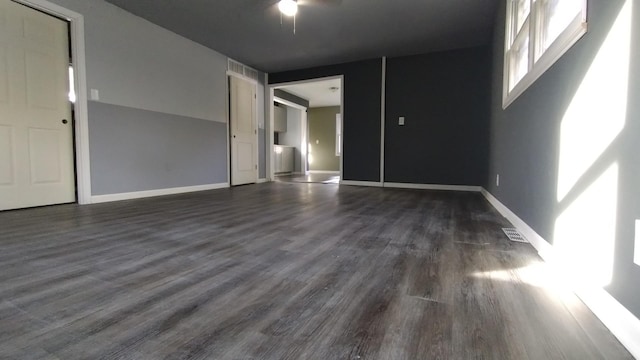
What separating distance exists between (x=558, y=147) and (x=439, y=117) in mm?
3970

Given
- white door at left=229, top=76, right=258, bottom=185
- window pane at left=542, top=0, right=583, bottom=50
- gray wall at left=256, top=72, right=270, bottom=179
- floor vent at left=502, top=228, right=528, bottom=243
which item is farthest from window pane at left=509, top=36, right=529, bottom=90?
gray wall at left=256, top=72, right=270, bottom=179

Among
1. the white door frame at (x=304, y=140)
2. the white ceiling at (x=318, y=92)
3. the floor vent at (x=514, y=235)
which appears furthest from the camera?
the white door frame at (x=304, y=140)

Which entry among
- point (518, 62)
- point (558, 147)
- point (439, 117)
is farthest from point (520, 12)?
point (439, 117)

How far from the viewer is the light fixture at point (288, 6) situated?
3.47 metres

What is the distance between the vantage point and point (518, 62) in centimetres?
285

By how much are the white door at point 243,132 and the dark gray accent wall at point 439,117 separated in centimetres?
269

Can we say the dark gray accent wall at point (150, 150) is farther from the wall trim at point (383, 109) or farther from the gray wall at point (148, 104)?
the wall trim at point (383, 109)

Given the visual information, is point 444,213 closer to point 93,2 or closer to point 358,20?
point 358,20

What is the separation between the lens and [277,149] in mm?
9219

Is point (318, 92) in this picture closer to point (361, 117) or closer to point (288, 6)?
point (361, 117)

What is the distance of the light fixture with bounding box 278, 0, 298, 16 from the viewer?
11.4ft

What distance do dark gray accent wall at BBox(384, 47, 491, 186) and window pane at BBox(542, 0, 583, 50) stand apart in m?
3.17

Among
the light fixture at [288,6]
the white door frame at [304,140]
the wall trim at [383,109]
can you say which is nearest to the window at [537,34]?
the light fixture at [288,6]

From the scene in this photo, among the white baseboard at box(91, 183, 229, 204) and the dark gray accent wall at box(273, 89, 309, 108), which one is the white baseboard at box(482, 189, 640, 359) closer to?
the white baseboard at box(91, 183, 229, 204)
